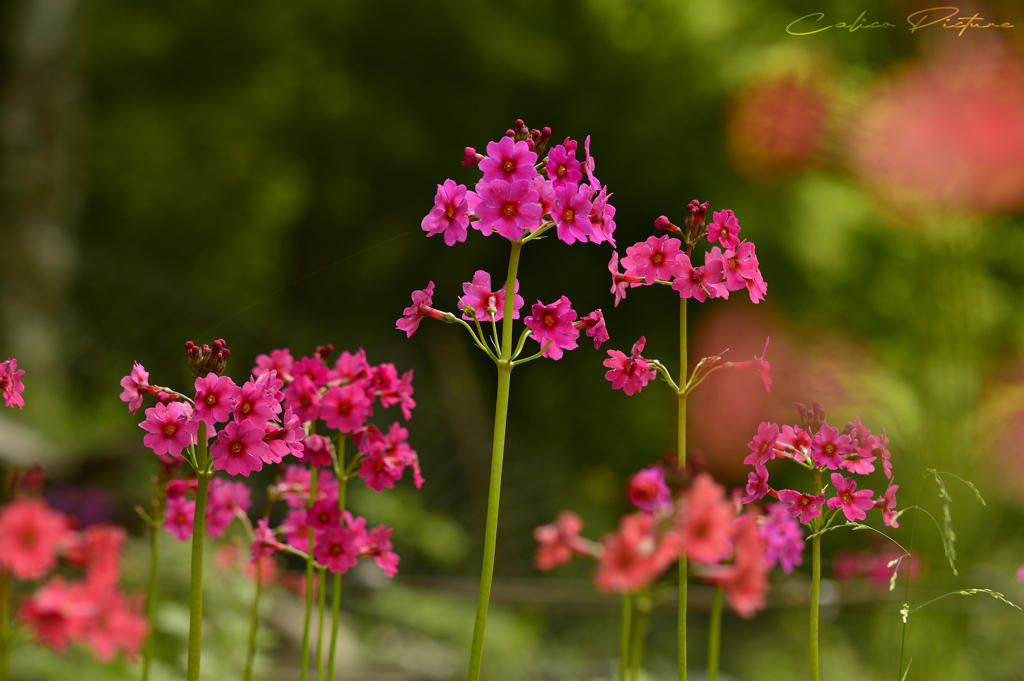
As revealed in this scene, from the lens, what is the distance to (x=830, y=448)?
3.92 ft

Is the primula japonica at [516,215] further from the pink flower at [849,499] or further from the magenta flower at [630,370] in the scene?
the pink flower at [849,499]

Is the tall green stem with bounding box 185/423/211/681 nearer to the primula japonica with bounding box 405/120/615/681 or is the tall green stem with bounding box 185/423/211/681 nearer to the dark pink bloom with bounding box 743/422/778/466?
the primula japonica with bounding box 405/120/615/681

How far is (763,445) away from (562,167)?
1.62 ft

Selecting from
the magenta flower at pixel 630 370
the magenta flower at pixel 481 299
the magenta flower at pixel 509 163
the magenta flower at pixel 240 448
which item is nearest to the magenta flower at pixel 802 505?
the magenta flower at pixel 630 370

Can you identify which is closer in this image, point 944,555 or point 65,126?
point 944,555

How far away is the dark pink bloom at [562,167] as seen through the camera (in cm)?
110

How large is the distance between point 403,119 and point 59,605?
30.3 feet

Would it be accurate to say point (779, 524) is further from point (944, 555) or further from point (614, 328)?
point (614, 328)

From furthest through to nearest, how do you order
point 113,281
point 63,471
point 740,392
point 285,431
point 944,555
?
point 113,281, point 740,392, point 63,471, point 285,431, point 944,555

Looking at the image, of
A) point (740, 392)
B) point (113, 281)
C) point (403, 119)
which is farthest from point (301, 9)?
point (740, 392)

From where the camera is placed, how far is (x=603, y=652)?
560 cm

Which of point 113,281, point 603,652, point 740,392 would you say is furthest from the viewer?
point 113,281

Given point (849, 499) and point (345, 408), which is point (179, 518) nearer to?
point (345, 408)

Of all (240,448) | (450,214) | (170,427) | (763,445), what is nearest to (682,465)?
(763,445)
